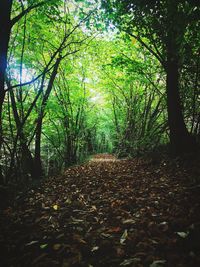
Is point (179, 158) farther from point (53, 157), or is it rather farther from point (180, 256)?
point (53, 157)

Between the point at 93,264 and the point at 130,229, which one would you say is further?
the point at 130,229

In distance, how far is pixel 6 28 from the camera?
4316 mm

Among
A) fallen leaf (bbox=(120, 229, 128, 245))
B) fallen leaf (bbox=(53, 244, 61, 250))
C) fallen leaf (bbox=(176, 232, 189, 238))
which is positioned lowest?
fallen leaf (bbox=(53, 244, 61, 250))

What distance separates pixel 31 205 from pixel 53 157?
12.2m

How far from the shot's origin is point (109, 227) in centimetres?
326

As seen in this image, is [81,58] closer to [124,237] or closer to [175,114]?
[175,114]

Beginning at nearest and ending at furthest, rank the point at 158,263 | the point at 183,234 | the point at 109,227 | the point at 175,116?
1. the point at 158,263
2. the point at 183,234
3. the point at 109,227
4. the point at 175,116

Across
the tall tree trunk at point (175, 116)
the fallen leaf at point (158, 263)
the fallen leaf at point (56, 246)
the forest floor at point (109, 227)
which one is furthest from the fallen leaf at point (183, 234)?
the tall tree trunk at point (175, 116)

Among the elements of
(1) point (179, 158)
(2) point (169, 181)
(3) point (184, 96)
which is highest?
(3) point (184, 96)

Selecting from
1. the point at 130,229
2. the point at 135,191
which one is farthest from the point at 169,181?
the point at 130,229

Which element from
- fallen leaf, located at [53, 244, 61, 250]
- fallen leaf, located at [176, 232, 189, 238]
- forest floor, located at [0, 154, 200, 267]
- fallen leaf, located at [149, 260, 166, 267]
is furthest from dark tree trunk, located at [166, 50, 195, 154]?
fallen leaf, located at [53, 244, 61, 250]

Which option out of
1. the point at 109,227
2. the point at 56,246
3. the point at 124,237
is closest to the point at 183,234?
the point at 124,237

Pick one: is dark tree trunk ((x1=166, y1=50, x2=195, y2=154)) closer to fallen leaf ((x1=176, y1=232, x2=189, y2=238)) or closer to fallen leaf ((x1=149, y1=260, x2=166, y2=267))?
fallen leaf ((x1=176, y1=232, x2=189, y2=238))

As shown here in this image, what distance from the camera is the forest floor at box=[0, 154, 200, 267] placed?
245 cm
